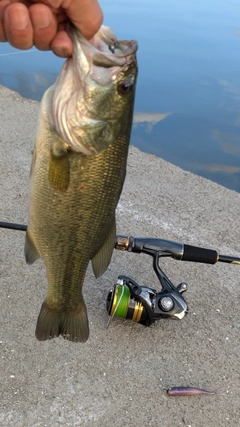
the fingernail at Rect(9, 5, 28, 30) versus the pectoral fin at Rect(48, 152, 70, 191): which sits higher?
the fingernail at Rect(9, 5, 28, 30)

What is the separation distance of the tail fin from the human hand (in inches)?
39.2

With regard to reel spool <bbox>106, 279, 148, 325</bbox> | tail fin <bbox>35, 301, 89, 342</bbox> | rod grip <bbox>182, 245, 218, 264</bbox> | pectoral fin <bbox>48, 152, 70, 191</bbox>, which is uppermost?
pectoral fin <bbox>48, 152, 70, 191</bbox>

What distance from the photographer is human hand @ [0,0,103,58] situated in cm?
135

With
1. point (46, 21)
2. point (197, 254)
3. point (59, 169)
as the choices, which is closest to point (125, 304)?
point (197, 254)

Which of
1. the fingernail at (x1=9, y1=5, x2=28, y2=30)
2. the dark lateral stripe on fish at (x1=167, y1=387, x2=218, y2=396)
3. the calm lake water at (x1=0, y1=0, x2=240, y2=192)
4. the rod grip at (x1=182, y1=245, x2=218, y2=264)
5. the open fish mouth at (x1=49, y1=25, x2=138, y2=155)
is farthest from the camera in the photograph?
the calm lake water at (x1=0, y1=0, x2=240, y2=192)

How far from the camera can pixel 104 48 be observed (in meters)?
1.49

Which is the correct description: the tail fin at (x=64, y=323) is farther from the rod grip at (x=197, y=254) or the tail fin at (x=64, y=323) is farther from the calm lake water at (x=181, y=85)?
the calm lake water at (x=181, y=85)

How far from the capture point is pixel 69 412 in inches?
112

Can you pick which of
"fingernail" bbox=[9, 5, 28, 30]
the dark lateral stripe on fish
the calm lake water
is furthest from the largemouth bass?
the calm lake water

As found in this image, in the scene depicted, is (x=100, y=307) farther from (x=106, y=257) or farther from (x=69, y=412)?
(x=106, y=257)

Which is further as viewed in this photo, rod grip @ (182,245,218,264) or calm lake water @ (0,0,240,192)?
calm lake water @ (0,0,240,192)

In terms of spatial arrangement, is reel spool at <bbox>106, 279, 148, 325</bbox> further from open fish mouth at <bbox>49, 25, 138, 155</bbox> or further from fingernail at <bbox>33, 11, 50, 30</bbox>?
fingernail at <bbox>33, 11, 50, 30</bbox>

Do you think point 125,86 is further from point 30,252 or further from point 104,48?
point 30,252

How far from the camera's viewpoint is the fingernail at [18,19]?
1.35m
